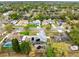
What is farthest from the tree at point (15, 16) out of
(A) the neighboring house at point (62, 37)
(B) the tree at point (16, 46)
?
(A) the neighboring house at point (62, 37)

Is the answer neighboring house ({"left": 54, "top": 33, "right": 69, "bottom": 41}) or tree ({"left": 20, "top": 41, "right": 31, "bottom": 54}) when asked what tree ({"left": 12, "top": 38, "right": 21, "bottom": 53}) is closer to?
tree ({"left": 20, "top": 41, "right": 31, "bottom": 54})

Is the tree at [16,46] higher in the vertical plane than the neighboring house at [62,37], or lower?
lower

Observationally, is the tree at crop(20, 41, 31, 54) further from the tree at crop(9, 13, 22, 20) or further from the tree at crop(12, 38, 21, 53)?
the tree at crop(9, 13, 22, 20)

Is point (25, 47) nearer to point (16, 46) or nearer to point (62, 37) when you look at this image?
point (16, 46)

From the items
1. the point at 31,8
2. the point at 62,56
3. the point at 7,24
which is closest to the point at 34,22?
the point at 31,8

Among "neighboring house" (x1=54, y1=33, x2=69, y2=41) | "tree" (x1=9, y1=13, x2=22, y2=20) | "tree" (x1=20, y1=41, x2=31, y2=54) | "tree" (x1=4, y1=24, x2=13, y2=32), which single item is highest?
"tree" (x1=9, y1=13, x2=22, y2=20)

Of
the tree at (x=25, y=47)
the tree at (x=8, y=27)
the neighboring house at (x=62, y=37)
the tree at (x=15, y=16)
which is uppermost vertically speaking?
the tree at (x=15, y=16)

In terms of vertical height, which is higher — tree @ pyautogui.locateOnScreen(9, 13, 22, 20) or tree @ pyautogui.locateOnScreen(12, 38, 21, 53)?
tree @ pyautogui.locateOnScreen(9, 13, 22, 20)

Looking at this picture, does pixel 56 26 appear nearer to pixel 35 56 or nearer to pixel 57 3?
pixel 57 3

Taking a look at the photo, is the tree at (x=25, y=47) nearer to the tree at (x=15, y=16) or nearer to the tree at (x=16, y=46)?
the tree at (x=16, y=46)

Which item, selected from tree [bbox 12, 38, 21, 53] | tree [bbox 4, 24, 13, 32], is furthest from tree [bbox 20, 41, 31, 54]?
tree [bbox 4, 24, 13, 32]

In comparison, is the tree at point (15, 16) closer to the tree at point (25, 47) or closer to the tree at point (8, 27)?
the tree at point (8, 27)
